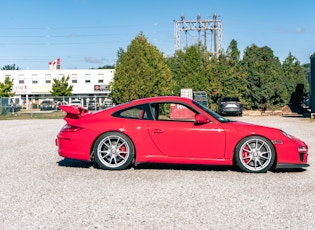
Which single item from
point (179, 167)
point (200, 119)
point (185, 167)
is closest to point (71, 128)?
point (179, 167)

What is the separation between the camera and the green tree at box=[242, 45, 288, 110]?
37562mm

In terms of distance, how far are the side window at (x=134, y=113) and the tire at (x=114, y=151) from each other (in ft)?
1.34

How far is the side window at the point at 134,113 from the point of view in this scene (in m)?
7.38

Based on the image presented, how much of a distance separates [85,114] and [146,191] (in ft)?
8.76

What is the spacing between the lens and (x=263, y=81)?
37.7 meters

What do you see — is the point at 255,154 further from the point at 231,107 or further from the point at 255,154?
the point at 231,107

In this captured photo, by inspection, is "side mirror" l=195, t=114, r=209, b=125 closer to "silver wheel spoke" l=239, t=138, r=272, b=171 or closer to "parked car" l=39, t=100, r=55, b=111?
"silver wheel spoke" l=239, t=138, r=272, b=171

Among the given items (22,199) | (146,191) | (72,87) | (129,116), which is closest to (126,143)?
(129,116)

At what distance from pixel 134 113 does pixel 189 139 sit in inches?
44.5

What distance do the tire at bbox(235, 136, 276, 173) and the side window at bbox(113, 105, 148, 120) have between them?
1775 mm

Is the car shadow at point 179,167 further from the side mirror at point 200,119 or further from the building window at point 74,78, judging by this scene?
the building window at point 74,78

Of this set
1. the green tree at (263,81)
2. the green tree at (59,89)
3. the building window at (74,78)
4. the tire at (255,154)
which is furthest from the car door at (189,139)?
the building window at (74,78)

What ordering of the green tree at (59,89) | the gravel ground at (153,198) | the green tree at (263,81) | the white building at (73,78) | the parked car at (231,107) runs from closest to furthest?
the gravel ground at (153,198)
the parked car at (231,107)
the green tree at (263,81)
the green tree at (59,89)
the white building at (73,78)

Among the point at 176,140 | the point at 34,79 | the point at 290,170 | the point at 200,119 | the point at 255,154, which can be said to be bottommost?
the point at 290,170
